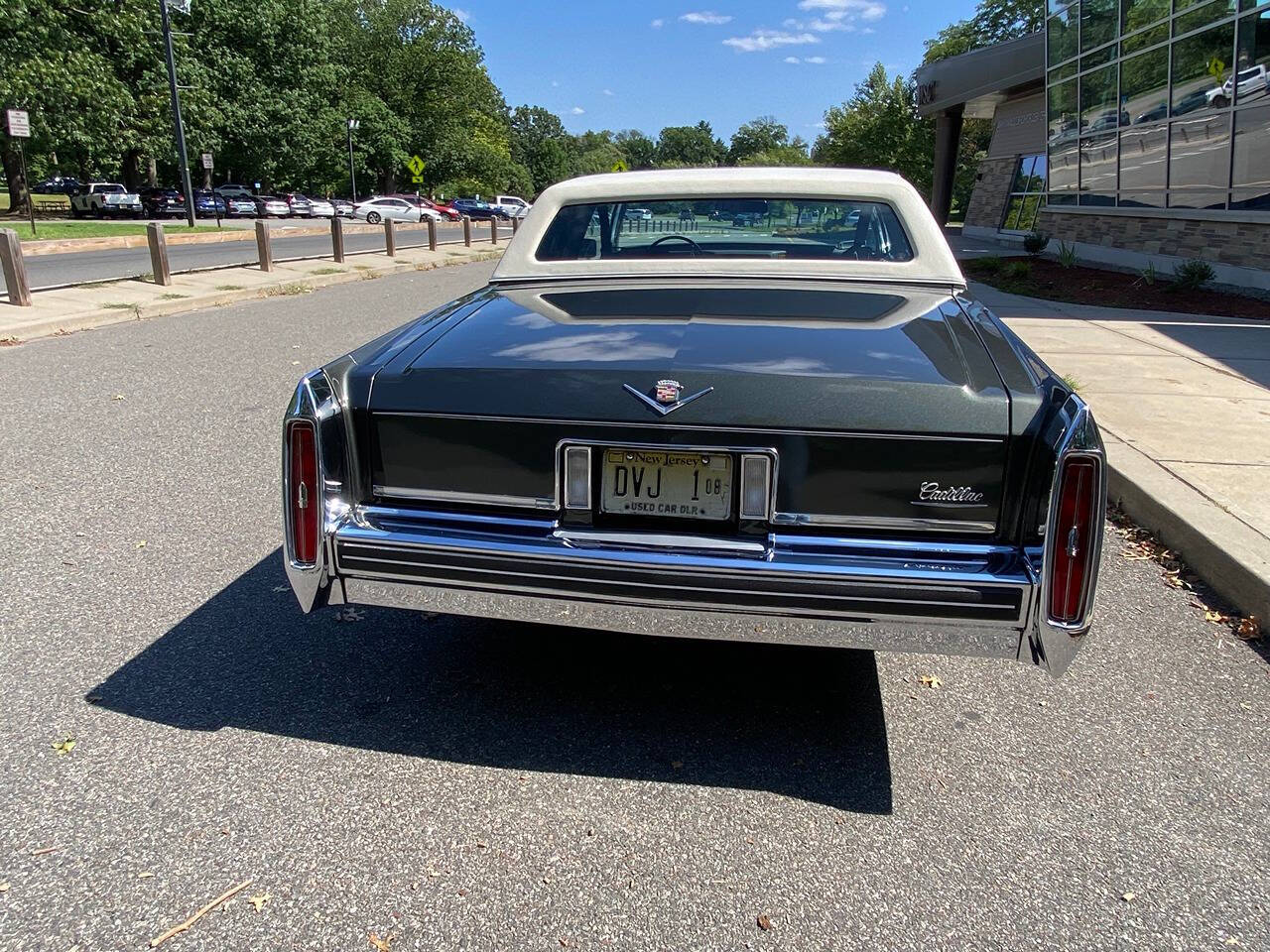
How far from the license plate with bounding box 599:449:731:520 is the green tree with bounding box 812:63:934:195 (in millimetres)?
50026

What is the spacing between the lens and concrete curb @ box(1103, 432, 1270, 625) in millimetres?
3752

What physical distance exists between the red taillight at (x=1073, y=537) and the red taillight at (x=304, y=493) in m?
1.99

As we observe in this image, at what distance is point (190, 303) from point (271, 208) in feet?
129

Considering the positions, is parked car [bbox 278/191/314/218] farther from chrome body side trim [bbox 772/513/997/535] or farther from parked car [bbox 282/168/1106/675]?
chrome body side trim [bbox 772/513/997/535]

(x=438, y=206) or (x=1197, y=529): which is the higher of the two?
(x=438, y=206)

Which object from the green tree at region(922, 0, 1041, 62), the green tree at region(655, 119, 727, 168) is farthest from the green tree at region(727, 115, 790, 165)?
the green tree at region(922, 0, 1041, 62)

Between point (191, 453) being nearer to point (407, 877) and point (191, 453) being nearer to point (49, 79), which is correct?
point (407, 877)

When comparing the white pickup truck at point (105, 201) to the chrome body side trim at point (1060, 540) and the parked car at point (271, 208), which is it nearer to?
the parked car at point (271, 208)

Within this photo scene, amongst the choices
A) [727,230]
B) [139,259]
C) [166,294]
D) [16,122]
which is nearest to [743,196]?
[727,230]

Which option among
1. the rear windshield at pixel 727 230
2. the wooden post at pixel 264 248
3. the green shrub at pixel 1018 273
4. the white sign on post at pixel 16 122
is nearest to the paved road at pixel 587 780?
the rear windshield at pixel 727 230

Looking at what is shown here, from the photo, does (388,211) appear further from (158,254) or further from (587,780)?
(587,780)

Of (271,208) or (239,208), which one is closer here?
(239,208)

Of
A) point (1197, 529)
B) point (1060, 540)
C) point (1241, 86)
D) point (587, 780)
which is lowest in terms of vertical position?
point (587, 780)

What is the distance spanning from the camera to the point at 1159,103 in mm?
16734
